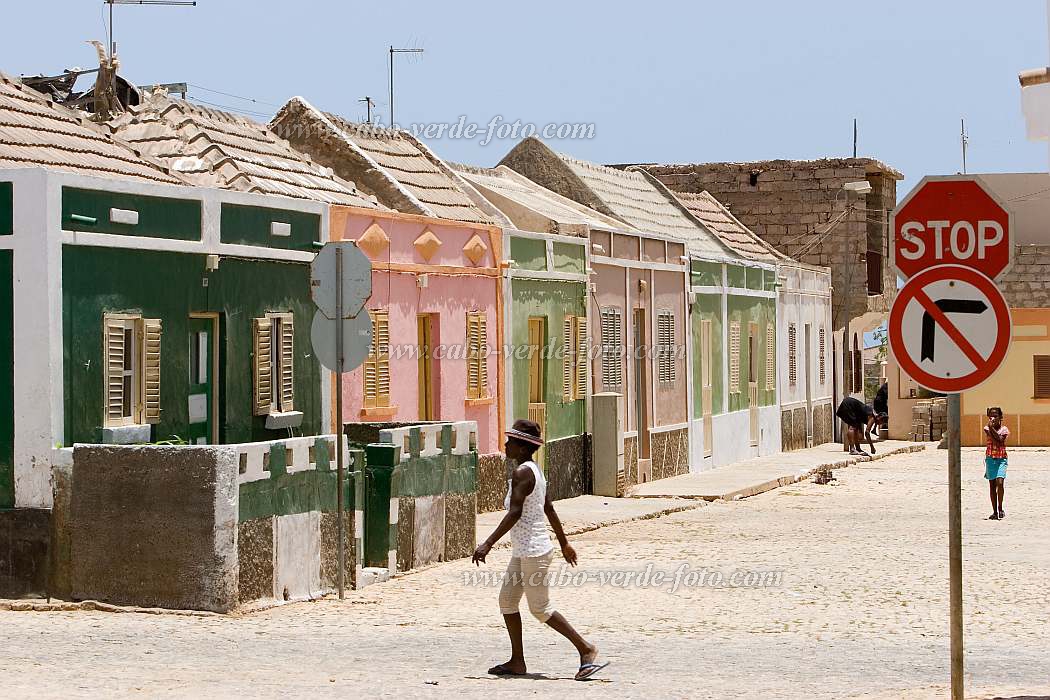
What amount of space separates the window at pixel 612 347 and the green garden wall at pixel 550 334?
985 millimetres

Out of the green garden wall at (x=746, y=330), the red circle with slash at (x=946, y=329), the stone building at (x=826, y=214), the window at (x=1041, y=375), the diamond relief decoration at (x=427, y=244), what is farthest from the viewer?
the stone building at (x=826, y=214)

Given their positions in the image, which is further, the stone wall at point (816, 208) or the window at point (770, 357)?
the stone wall at point (816, 208)

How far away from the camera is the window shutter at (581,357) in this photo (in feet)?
86.3

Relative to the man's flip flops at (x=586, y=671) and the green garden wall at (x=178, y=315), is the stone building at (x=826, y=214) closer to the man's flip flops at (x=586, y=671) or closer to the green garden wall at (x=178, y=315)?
the green garden wall at (x=178, y=315)

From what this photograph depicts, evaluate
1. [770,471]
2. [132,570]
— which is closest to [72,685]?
[132,570]

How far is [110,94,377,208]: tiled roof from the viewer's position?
20.8 metres

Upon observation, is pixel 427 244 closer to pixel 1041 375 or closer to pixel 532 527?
pixel 532 527

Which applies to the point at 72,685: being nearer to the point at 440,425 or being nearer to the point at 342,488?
the point at 342,488

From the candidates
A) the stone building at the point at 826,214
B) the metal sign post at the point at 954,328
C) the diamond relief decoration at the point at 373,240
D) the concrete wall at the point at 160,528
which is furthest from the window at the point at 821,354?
the metal sign post at the point at 954,328

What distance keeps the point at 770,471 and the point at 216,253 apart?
1658 centimetres

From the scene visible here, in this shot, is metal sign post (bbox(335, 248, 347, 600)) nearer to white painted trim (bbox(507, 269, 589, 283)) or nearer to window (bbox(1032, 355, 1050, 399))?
white painted trim (bbox(507, 269, 589, 283))

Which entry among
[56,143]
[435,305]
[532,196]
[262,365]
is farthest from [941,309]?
[532,196]

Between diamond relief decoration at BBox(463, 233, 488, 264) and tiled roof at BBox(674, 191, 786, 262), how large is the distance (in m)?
17.4

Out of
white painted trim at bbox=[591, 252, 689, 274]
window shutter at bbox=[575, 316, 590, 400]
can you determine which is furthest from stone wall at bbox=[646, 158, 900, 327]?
window shutter at bbox=[575, 316, 590, 400]
